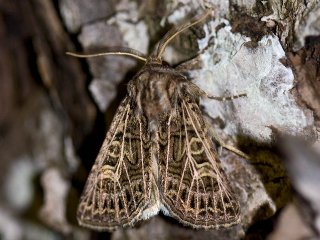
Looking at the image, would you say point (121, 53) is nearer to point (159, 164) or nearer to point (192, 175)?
point (159, 164)

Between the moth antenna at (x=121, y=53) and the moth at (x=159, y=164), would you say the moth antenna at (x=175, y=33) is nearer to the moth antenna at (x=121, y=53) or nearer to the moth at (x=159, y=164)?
the moth at (x=159, y=164)

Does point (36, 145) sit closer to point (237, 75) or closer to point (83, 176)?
point (83, 176)

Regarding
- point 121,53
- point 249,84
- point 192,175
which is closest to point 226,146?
point 192,175

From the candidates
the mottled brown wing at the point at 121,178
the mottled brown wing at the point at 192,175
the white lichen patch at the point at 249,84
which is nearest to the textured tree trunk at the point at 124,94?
the white lichen patch at the point at 249,84

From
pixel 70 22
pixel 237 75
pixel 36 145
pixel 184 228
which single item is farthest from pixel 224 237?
pixel 36 145

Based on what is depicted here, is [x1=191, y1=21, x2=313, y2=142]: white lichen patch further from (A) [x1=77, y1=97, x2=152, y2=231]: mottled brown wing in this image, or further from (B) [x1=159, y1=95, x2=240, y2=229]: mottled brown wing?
(A) [x1=77, y1=97, x2=152, y2=231]: mottled brown wing

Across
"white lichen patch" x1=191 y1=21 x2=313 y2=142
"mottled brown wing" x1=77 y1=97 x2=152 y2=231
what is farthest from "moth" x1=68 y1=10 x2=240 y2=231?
"white lichen patch" x1=191 y1=21 x2=313 y2=142
